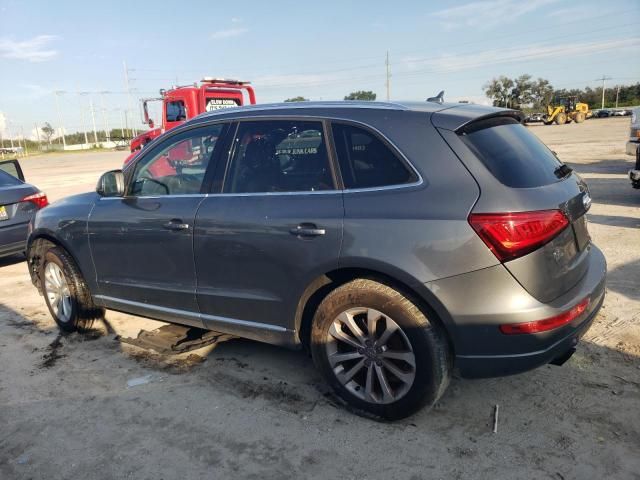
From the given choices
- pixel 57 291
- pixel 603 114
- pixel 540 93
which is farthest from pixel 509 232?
pixel 540 93

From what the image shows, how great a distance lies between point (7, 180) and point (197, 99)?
617 cm

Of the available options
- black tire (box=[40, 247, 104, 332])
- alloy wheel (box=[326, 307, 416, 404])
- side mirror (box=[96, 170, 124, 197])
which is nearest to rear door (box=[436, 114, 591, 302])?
alloy wheel (box=[326, 307, 416, 404])

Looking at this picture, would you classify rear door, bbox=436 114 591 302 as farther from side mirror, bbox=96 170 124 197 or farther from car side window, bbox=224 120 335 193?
side mirror, bbox=96 170 124 197

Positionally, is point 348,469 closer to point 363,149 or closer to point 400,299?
point 400,299

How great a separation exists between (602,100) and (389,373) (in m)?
90.5

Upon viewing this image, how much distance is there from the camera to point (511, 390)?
10.7 feet

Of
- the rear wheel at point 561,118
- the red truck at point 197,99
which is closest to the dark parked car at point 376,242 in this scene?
the red truck at point 197,99

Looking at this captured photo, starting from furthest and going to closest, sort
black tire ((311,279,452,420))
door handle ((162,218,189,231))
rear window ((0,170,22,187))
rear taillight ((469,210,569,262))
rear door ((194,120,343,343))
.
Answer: rear window ((0,170,22,187)), door handle ((162,218,189,231)), rear door ((194,120,343,343)), black tire ((311,279,452,420)), rear taillight ((469,210,569,262))

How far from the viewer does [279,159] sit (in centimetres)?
329

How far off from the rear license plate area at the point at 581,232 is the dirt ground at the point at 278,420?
3.00 feet

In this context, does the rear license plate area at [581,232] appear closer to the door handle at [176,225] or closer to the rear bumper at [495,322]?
the rear bumper at [495,322]

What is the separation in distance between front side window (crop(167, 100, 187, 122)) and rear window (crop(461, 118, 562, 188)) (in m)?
11.0

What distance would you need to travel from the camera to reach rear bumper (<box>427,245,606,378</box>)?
254 centimetres

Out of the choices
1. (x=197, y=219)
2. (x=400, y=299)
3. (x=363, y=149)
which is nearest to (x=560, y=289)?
(x=400, y=299)
